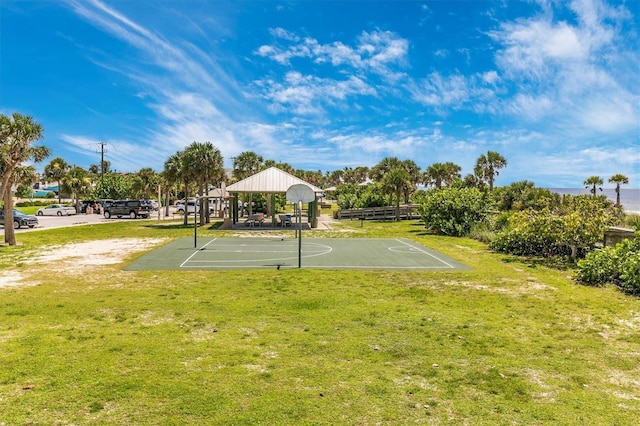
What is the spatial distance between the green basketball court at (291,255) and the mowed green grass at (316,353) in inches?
117

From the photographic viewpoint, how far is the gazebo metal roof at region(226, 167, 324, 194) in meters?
30.5

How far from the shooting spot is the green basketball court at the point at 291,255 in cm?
1475

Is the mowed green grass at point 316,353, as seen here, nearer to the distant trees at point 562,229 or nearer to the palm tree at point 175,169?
the distant trees at point 562,229

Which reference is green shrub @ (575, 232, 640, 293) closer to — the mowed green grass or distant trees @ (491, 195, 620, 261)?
the mowed green grass

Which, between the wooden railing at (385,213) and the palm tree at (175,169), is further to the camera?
the wooden railing at (385,213)

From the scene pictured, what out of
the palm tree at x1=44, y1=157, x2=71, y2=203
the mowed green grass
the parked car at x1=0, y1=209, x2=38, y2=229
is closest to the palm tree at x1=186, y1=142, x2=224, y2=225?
the parked car at x1=0, y1=209, x2=38, y2=229

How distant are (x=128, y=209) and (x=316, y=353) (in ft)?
145

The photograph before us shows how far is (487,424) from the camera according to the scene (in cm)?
452

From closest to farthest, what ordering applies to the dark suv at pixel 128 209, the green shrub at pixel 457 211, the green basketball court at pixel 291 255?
the green basketball court at pixel 291 255 → the green shrub at pixel 457 211 → the dark suv at pixel 128 209

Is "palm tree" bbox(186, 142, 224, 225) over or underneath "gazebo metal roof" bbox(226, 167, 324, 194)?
over

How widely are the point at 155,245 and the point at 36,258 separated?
17.8ft

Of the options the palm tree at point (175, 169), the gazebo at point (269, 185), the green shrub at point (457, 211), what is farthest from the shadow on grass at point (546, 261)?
the palm tree at point (175, 169)

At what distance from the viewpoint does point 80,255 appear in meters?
17.0

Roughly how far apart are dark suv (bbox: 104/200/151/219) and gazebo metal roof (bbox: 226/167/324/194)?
60.2ft
